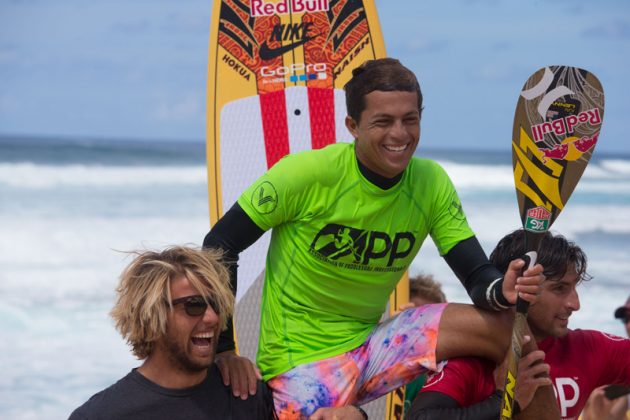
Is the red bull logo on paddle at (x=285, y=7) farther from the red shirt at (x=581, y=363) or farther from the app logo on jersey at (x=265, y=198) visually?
the red shirt at (x=581, y=363)

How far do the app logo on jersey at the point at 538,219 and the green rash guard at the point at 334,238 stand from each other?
8.1 inches

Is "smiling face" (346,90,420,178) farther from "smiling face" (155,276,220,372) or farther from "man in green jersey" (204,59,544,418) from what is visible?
"smiling face" (155,276,220,372)

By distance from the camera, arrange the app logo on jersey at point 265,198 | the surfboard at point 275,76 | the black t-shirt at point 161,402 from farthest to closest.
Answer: the surfboard at point 275,76, the app logo on jersey at point 265,198, the black t-shirt at point 161,402

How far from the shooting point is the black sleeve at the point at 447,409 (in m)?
3.08

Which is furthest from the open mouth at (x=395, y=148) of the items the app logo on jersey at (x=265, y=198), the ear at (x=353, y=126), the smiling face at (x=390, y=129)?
the app logo on jersey at (x=265, y=198)

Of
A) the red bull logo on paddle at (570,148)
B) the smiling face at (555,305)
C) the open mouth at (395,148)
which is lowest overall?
the smiling face at (555,305)

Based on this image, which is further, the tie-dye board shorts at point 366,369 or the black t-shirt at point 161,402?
→ the tie-dye board shorts at point 366,369

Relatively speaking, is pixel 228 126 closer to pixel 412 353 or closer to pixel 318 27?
pixel 318 27

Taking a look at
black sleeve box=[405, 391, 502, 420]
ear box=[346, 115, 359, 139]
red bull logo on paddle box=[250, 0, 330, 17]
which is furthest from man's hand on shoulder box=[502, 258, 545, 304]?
red bull logo on paddle box=[250, 0, 330, 17]

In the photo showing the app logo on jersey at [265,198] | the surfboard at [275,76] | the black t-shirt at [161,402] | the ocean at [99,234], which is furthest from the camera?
the ocean at [99,234]

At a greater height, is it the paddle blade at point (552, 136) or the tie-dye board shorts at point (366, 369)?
the paddle blade at point (552, 136)

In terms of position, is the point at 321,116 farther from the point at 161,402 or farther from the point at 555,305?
the point at 161,402

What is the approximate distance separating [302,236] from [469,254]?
0.52 meters

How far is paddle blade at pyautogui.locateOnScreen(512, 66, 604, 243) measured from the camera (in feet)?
10.8
